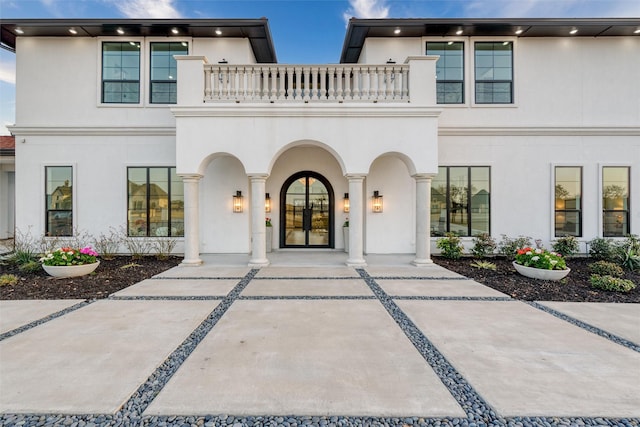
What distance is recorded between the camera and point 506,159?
9203 millimetres

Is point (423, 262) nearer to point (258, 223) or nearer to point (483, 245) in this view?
point (483, 245)

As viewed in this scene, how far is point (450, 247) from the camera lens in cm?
848

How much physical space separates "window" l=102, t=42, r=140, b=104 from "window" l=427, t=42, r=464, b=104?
9326 millimetres

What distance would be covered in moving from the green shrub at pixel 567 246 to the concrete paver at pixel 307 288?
6757mm

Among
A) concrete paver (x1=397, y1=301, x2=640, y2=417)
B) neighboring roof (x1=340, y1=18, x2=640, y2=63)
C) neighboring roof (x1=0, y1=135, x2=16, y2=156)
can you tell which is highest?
neighboring roof (x1=340, y1=18, x2=640, y2=63)

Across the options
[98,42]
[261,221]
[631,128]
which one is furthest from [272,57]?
[631,128]

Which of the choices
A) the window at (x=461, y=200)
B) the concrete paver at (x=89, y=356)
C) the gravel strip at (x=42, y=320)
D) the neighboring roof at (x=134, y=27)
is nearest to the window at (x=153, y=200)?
the neighboring roof at (x=134, y=27)

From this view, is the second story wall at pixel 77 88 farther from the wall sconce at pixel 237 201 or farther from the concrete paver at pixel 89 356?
the concrete paver at pixel 89 356

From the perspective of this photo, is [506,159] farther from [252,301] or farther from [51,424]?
[51,424]

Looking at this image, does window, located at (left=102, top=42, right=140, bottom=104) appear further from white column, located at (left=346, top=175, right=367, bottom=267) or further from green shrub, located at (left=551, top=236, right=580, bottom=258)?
green shrub, located at (left=551, top=236, right=580, bottom=258)

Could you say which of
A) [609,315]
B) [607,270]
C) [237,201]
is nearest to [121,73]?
[237,201]

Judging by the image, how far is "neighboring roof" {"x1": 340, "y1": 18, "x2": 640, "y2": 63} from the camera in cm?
839

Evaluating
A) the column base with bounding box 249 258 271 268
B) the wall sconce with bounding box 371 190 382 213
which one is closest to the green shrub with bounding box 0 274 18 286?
the column base with bounding box 249 258 271 268

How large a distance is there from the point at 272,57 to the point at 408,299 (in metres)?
9.79
